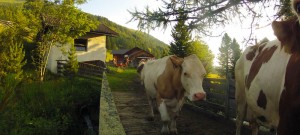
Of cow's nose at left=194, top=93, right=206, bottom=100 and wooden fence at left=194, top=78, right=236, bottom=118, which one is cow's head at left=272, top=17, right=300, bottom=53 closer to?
cow's nose at left=194, top=93, right=206, bottom=100

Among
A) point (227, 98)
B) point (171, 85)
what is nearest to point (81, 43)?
point (227, 98)

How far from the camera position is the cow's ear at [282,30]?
1.40 meters

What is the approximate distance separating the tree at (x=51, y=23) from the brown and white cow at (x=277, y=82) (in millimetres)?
16378

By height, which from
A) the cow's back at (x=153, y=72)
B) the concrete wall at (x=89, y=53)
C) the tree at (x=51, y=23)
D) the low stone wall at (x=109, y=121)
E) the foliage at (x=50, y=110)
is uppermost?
the tree at (x=51, y=23)

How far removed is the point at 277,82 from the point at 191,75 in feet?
10.0

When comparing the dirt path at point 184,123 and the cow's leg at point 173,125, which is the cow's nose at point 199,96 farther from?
the dirt path at point 184,123

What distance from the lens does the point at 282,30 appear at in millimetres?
1416

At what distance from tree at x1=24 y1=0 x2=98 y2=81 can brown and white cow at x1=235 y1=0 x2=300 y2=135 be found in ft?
53.7

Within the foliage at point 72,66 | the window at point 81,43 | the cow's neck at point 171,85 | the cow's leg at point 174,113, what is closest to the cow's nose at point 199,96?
the cow's neck at point 171,85

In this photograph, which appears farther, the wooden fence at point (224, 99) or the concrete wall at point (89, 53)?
the concrete wall at point (89, 53)

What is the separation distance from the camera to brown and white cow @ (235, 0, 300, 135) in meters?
1.41

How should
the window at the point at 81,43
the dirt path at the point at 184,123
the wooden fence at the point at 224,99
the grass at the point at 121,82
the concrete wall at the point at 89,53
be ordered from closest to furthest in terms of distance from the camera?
the dirt path at the point at 184,123, the wooden fence at the point at 224,99, the grass at the point at 121,82, the concrete wall at the point at 89,53, the window at the point at 81,43

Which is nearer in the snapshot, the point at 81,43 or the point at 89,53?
the point at 89,53

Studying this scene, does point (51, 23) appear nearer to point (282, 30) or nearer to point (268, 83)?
point (268, 83)
